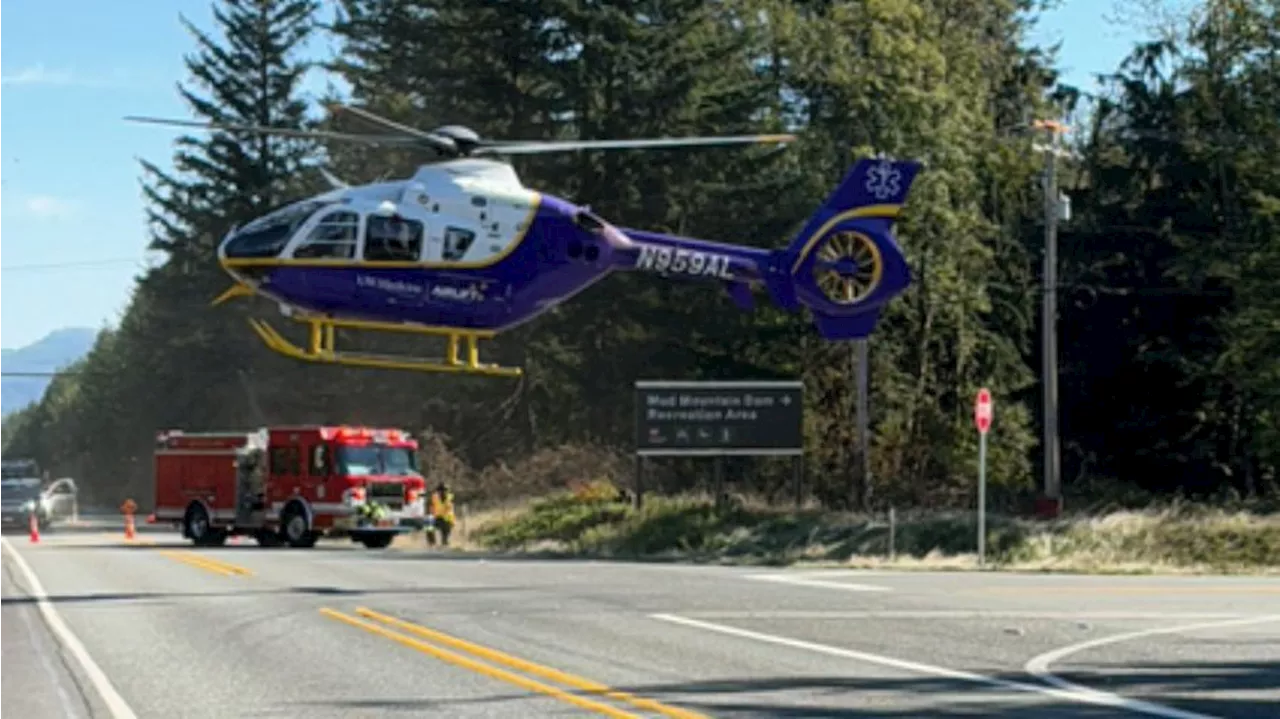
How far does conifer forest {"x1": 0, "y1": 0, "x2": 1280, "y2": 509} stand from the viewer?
4731cm

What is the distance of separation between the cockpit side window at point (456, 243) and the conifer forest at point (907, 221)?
21.2 metres

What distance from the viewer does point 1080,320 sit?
5688 centimetres

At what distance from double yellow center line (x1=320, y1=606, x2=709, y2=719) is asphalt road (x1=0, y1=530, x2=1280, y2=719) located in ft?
0.12

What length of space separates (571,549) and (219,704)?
25453mm

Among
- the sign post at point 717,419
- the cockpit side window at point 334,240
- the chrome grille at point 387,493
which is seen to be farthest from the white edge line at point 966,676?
the chrome grille at point 387,493

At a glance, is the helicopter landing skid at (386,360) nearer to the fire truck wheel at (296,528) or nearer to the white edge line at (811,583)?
the white edge line at (811,583)

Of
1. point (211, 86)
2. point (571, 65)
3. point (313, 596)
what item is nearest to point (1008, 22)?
point (571, 65)

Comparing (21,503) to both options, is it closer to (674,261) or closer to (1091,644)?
(674,261)

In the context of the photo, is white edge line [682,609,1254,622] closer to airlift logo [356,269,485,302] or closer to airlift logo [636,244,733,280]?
airlift logo [356,269,485,302]

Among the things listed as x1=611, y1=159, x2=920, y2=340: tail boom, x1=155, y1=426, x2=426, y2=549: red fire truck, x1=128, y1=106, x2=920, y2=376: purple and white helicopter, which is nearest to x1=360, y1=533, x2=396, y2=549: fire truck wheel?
x1=155, y1=426, x2=426, y2=549: red fire truck

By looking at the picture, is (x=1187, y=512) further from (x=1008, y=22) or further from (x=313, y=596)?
(x=1008, y=22)

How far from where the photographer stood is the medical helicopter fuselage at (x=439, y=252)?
25.3m

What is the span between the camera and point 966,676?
44.8ft

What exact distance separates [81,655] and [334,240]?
1065cm
